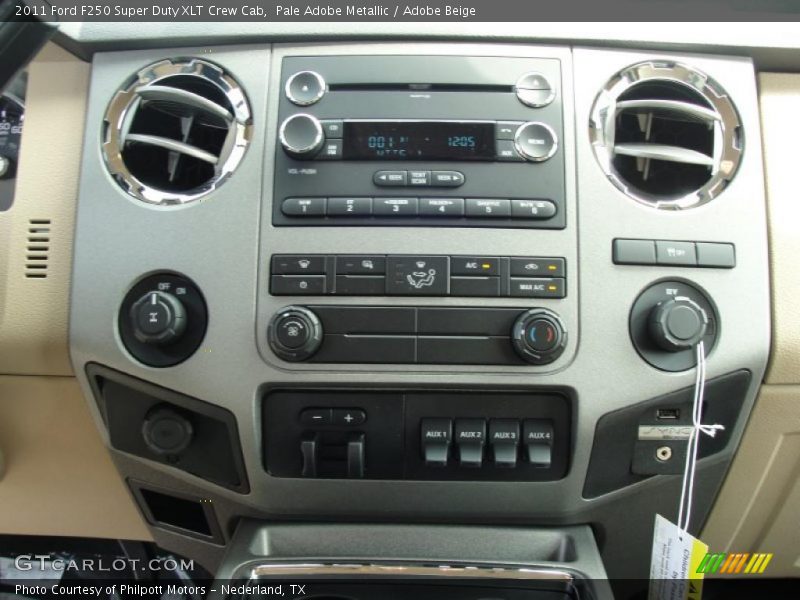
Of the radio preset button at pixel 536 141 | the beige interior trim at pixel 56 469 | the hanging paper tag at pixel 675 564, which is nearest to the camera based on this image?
the hanging paper tag at pixel 675 564

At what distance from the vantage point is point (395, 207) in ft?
3.04

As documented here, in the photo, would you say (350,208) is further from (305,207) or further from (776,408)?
(776,408)

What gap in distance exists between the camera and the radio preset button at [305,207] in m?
0.93

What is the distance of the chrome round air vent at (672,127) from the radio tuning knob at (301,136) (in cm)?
41

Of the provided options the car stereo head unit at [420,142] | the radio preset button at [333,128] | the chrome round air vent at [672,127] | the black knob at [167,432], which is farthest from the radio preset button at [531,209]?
the black knob at [167,432]

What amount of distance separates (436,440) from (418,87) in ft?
1.73

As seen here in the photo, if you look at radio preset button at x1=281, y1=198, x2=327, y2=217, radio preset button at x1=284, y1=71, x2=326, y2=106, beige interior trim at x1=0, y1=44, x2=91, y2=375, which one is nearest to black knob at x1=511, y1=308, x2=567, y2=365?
radio preset button at x1=281, y1=198, x2=327, y2=217

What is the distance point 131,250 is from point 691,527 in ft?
3.25

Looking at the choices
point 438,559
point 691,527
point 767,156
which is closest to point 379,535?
point 438,559

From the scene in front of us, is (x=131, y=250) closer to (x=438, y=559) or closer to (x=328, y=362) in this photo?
(x=328, y=362)

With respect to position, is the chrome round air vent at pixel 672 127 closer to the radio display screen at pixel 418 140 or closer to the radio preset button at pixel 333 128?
the radio display screen at pixel 418 140

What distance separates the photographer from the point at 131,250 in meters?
0.95

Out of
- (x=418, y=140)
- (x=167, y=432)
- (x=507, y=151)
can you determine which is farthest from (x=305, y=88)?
(x=167, y=432)

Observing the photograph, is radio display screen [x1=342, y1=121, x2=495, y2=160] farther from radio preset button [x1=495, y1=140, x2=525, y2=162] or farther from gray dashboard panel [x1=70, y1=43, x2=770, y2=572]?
gray dashboard panel [x1=70, y1=43, x2=770, y2=572]
